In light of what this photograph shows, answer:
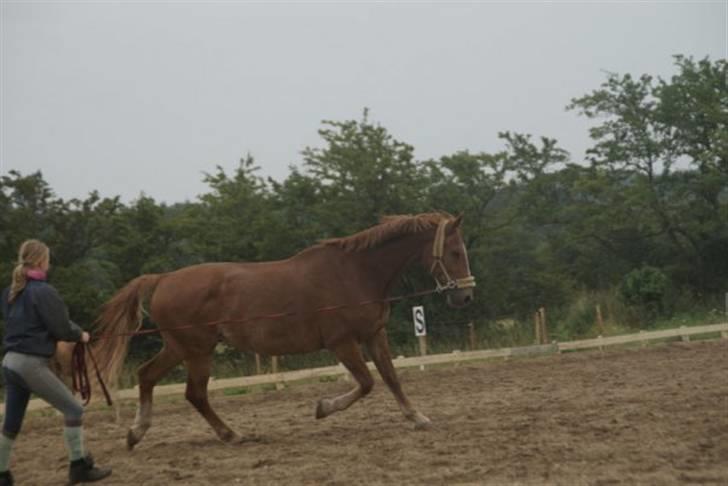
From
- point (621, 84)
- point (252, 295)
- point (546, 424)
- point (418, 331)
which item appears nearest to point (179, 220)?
point (418, 331)

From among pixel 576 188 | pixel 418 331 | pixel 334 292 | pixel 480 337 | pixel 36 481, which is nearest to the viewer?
pixel 36 481

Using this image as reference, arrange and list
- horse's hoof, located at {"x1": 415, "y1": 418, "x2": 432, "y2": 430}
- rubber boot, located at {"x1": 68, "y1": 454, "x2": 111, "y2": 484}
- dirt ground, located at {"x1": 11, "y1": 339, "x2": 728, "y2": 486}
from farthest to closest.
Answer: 1. horse's hoof, located at {"x1": 415, "y1": 418, "x2": 432, "y2": 430}
2. rubber boot, located at {"x1": 68, "y1": 454, "x2": 111, "y2": 484}
3. dirt ground, located at {"x1": 11, "y1": 339, "x2": 728, "y2": 486}

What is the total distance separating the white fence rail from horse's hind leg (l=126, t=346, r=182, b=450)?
16.2 ft

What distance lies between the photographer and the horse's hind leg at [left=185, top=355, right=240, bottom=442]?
7273 mm

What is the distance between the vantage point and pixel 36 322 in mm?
5367

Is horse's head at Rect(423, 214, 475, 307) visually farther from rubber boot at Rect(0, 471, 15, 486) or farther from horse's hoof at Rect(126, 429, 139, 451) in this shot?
rubber boot at Rect(0, 471, 15, 486)

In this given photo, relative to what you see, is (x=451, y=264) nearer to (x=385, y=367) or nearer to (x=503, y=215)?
(x=385, y=367)

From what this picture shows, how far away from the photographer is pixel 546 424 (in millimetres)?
6633

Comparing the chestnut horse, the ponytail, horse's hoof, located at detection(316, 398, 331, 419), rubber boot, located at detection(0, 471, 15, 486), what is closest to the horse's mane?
the chestnut horse

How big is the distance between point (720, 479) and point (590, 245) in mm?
29327

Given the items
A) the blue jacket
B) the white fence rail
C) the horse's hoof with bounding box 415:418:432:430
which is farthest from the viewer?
the white fence rail

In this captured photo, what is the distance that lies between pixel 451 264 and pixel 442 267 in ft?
0.30

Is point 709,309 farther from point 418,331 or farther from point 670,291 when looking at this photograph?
point 418,331

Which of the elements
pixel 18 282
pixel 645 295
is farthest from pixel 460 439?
pixel 645 295
